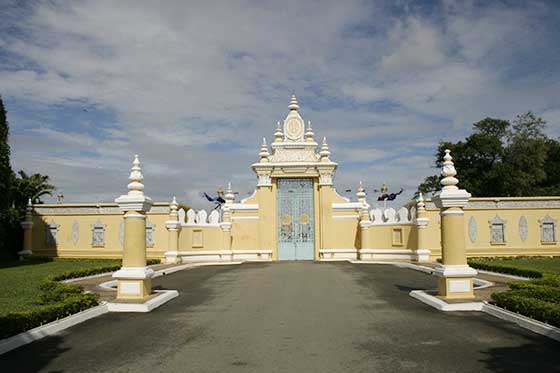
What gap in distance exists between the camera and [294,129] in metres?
27.4

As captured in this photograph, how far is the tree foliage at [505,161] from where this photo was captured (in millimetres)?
40219

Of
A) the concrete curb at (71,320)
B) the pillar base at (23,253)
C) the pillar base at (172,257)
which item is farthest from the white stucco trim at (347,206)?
the pillar base at (23,253)

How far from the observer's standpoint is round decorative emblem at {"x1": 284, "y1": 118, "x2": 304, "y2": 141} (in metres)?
27.3

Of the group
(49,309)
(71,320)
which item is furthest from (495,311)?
(49,309)

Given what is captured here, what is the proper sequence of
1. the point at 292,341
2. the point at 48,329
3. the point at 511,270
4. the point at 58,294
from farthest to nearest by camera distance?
the point at 511,270, the point at 58,294, the point at 48,329, the point at 292,341

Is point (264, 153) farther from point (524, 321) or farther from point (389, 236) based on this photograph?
point (524, 321)

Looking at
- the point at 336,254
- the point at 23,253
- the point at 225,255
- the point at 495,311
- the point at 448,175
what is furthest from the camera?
the point at 23,253

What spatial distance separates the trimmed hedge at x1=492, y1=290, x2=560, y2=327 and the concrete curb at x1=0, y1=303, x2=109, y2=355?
7931mm

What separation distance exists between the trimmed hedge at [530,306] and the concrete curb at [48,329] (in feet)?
26.0

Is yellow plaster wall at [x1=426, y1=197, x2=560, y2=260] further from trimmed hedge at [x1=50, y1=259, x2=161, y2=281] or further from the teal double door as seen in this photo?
trimmed hedge at [x1=50, y1=259, x2=161, y2=281]

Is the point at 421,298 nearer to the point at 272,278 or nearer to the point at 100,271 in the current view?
the point at 272,278

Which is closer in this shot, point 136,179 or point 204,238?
point 136,179

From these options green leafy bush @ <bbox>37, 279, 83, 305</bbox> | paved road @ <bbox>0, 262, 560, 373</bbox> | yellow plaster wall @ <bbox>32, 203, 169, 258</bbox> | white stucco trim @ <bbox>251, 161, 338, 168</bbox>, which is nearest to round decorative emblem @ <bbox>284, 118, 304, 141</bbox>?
white stucco trim @ <bbox>251, 161, 338, 168</bbox>

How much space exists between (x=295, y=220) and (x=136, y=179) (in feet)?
50.0
